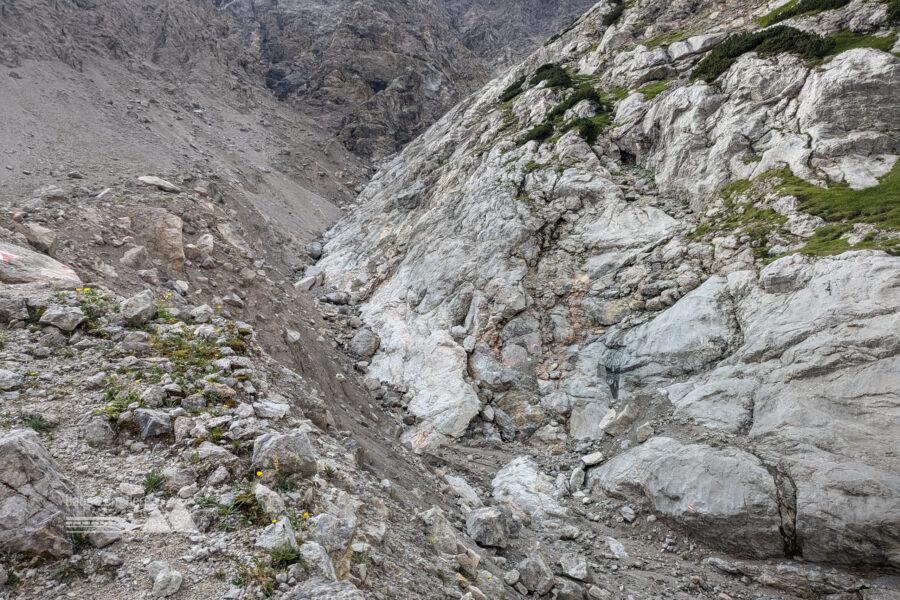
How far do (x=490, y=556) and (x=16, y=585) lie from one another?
9091mm

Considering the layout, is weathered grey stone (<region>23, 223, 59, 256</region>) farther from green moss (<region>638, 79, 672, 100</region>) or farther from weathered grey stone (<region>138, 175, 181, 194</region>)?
green moss (<region>638, 79, 672, 100</region>)

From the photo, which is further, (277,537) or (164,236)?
(164,236)

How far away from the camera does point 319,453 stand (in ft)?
27.0

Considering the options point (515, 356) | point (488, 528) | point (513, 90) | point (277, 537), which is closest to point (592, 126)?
point (515, 356)

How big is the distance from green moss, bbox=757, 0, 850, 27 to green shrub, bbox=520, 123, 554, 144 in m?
13.9

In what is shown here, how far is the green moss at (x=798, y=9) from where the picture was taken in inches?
837

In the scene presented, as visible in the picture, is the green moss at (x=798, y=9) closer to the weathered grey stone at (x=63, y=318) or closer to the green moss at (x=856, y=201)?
the green moss at (x=856, y=201)

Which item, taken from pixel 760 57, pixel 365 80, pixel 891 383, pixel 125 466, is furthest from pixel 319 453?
pixel 365 80

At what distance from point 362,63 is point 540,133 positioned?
61.2 meters

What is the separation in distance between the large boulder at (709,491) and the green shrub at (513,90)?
41.6 m

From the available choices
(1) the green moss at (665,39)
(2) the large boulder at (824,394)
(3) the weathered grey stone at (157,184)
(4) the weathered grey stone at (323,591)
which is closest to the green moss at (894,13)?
(1) the green moss at (665,39)

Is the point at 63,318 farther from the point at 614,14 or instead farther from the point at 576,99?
the point at 614,14

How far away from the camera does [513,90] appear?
146 feet

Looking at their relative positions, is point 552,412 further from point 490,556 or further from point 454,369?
point 490,556
